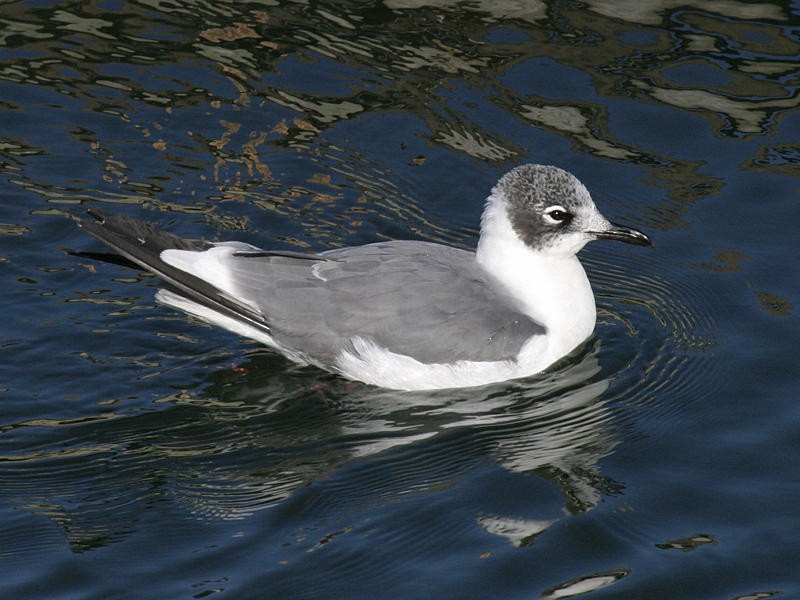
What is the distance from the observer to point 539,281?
8.58 metres

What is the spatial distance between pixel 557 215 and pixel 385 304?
129cm

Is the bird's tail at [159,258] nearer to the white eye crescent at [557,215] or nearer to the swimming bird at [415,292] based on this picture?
the swimming bird at [415,292]

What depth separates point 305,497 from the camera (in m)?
7.11

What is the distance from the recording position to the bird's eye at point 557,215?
8469 millimetres

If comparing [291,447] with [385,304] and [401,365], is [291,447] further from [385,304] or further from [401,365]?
[385,304]

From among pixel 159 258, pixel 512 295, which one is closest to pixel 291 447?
pixel 159 258

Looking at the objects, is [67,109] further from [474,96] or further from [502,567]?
[502,567]

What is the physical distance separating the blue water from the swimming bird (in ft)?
0.78

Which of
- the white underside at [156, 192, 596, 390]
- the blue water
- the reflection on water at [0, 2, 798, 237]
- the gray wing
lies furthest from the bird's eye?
the reflection on water at [0, 2, 798, 237]

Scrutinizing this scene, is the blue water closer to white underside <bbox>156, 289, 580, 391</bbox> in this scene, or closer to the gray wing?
white underside <bbox>156, 289, 580, 391</bbox>

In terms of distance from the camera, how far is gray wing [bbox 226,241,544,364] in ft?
26.8

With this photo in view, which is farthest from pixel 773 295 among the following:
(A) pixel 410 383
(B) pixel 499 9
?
(B) pixel 499 9

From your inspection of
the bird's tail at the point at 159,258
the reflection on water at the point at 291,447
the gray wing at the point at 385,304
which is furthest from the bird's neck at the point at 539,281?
the bird's tail at the point at 159,258

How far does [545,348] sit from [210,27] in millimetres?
5296
